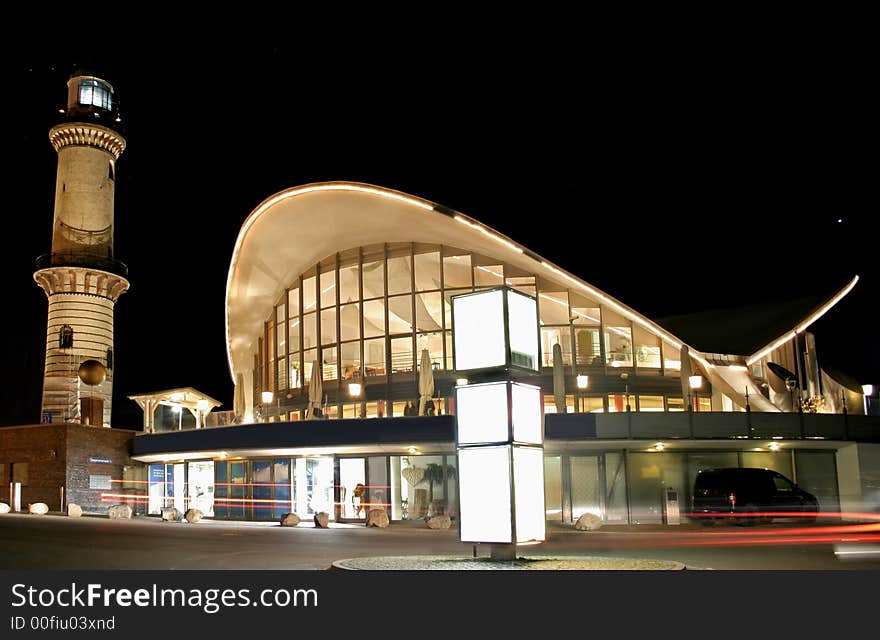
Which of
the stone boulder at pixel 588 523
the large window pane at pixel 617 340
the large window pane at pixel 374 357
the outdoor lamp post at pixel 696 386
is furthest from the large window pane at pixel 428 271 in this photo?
the stone boulder at pixel 588 523

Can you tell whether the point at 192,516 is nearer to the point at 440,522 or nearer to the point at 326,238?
the point at 440,522

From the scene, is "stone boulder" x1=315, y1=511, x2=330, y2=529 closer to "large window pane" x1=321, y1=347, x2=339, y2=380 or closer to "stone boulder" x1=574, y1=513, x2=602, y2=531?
"stone boulder" x1=574, y1=513, x2=602, y2=531

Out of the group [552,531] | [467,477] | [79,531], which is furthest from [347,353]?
[467,477]

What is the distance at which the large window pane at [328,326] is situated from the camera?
3347cm

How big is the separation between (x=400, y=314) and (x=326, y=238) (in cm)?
468

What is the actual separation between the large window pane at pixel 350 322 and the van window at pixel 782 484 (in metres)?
15.0

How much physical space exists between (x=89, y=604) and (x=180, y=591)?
0.78m

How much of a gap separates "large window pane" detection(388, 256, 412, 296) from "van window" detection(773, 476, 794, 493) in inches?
542

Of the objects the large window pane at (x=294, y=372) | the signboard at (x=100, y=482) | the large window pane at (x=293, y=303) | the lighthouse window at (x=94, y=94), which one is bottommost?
the signboard at (x=100, y=482)

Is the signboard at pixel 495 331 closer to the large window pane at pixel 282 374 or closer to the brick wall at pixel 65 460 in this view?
the large window pane at pixel 282 374

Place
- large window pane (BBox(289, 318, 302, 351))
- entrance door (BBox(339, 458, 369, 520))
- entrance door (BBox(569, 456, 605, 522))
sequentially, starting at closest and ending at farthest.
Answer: entrance door (BBox(569, 456, 605, 522)) → entrance door (BBox(339, 458, 369, 520)) → large window pane (BBox(289, 318, 302, 351))

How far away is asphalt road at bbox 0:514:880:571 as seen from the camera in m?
13.0

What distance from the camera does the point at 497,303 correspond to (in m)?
12.8

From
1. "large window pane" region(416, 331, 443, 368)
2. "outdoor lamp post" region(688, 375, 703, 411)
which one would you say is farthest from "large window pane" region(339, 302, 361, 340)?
"outdoor lamp post" region(688, 375, 703, 411)
